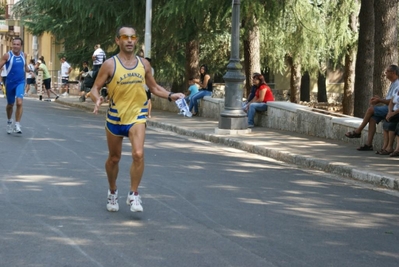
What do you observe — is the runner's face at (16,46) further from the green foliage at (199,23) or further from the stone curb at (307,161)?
the green foliage at (199,23)

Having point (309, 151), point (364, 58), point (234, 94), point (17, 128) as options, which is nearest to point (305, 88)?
point (364, 58)

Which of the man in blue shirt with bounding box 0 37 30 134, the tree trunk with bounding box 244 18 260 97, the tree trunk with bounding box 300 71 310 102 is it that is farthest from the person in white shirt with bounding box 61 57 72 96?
the man in blue shirt with bounding box 0 37 30 134

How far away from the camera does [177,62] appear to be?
32.7 m

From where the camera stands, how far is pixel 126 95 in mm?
8570

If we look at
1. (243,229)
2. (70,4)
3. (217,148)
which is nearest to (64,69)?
(70,4)

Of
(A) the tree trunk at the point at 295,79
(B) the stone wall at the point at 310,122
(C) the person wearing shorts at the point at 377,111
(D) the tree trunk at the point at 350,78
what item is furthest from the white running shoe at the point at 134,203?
(A) the tree trunk at the point at 295,79

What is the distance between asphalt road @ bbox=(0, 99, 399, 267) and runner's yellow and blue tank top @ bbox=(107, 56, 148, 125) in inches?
38.3

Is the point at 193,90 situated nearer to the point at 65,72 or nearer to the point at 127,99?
the point at 65,72

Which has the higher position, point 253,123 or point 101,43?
point 101,43

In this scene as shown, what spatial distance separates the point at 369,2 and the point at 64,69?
18085 millimetres

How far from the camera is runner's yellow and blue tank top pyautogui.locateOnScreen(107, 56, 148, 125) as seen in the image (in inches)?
337

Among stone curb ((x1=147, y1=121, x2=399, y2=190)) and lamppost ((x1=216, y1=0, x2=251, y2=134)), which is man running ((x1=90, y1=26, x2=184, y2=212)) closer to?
stone curb ((x1=147, y1=121, x2=399, y2=190))

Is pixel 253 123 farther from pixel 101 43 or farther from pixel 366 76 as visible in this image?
pixel 101 43

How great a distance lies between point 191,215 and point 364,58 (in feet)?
44.9
